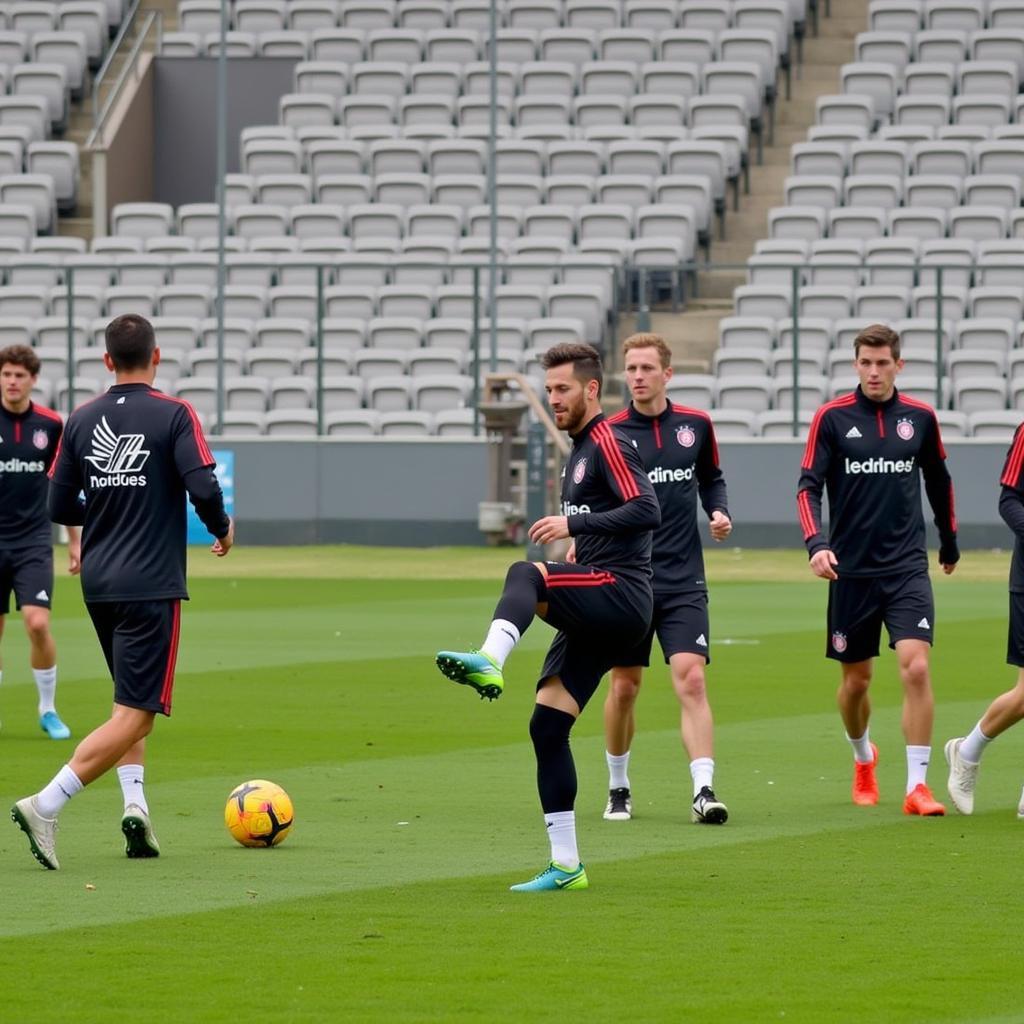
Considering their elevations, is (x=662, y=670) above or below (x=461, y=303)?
below

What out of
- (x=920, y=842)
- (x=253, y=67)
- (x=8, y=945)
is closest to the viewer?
(x=8, y=945)

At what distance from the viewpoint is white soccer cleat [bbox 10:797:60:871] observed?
8633mm

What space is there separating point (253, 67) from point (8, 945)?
36.4 meters

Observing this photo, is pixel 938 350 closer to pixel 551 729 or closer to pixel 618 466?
pixel 618 466

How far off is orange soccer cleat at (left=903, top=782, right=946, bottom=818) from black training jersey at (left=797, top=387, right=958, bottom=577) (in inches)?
41.9

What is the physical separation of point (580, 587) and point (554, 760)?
64cm

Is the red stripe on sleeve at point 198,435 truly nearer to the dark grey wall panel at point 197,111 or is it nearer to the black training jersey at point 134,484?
the black training jersey at point 134,484

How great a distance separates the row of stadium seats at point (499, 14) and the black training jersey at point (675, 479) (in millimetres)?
30276

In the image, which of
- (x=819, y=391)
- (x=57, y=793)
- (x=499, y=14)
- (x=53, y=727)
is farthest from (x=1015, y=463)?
(x=499, y=14)

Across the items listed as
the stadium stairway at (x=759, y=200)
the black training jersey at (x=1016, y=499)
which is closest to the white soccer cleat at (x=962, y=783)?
the black training jersey at (x=1016, y=499)

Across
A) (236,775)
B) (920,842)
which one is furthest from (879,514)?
(236,775)

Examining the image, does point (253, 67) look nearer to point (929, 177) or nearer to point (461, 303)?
point (461, 303)

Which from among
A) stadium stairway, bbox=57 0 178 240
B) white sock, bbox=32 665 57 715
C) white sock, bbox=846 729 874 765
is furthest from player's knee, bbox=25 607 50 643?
stadium stairway, bbox=57 0 178 240

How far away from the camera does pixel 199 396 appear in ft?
115
